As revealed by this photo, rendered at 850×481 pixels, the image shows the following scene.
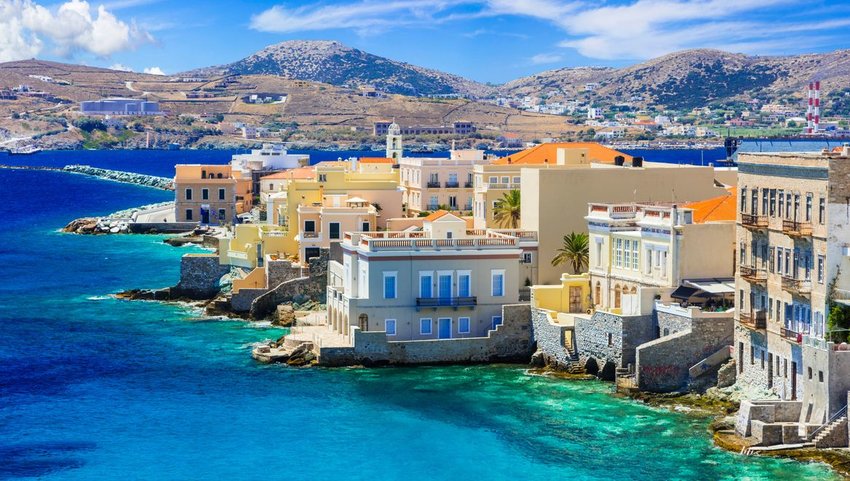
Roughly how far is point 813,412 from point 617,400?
7011 millimetres

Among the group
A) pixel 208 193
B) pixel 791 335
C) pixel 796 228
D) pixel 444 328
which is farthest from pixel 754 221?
pixel 208 193

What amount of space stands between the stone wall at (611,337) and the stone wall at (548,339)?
630 millimetres

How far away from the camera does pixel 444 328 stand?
44.3 m

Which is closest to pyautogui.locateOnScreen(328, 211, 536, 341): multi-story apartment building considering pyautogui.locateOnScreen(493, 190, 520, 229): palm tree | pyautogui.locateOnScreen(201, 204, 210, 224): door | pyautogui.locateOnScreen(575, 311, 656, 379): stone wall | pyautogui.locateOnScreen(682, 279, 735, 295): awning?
pyautogui.locateOnScreen(575, 311, 656, 379): stone wall

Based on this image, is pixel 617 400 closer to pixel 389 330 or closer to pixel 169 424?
pixel 389 330

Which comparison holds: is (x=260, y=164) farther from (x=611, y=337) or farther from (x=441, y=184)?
(x=611, y=337)

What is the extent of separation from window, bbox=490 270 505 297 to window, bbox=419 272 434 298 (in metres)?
2.18

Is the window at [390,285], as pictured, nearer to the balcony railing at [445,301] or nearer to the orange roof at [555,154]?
the balcony railing at [445,301]

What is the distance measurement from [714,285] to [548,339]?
5.73 meters

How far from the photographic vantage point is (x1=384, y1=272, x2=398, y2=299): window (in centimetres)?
4362

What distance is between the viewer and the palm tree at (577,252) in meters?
46.5

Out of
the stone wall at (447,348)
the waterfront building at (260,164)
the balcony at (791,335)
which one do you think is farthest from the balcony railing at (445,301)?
the waterfront building at (260,164)

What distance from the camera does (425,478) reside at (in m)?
32.1

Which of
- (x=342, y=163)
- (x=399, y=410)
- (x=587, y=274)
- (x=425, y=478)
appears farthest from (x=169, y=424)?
(x=342, y=163)
